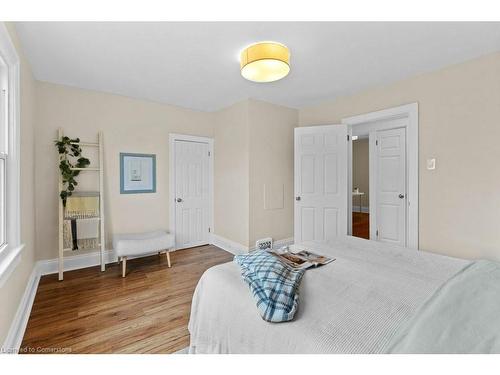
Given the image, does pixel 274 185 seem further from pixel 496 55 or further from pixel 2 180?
pixel 2 180

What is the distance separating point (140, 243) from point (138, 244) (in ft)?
0.08

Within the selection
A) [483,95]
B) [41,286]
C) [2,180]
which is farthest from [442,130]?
[41,286]

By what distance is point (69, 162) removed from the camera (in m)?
3.07

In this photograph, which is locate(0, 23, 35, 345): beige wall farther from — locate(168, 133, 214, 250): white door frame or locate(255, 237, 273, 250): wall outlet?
locate(255, 237, 273, 250): wall outlet

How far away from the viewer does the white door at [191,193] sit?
397cm

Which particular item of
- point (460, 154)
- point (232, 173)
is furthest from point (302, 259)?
point (232, 173)

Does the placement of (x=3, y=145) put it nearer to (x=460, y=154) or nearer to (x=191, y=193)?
(x=191, y=193)

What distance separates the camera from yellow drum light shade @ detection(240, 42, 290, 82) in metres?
2.00

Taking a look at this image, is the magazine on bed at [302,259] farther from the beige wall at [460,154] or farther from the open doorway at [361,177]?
the open doorway at [361,177]

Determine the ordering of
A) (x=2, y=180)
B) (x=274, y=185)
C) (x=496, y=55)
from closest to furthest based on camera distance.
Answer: (x=2, y=180), (x=496, y=55), (x=274, y=185)

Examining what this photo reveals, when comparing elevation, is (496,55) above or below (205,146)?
above
